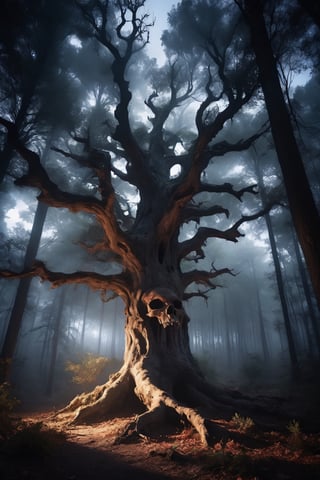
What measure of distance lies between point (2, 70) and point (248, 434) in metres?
15.2

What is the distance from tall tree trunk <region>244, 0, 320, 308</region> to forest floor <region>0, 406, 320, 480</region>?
2.32m

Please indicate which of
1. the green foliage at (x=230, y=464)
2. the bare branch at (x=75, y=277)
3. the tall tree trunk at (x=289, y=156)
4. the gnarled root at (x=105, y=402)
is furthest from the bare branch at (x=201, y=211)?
the green foliage at (x=230, y=464)

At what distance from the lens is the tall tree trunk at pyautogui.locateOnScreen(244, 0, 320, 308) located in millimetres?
4211

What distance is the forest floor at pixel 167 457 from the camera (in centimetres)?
299

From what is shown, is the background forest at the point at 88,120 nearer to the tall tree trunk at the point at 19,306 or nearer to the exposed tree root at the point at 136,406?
the tall tree trunk at the point at 19,306

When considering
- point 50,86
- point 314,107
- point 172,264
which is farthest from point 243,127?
point 172,264

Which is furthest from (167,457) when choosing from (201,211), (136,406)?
(201,211)

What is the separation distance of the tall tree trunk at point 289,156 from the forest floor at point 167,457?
232cm

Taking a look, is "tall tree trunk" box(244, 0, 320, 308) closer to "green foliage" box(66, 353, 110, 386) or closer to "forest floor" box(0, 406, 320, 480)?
"forest floor" box(0, 406, 320, 480)

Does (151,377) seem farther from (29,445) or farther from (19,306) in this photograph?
(19,306)

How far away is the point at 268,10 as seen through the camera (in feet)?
24.6

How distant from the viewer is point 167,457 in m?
3.78

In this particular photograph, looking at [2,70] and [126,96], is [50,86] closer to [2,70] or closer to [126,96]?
[2,70]

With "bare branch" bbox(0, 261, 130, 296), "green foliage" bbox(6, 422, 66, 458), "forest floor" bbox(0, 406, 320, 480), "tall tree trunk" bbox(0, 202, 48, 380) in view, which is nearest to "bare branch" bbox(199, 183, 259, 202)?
"bare branch" bbox(0, 261, 130, 296)
